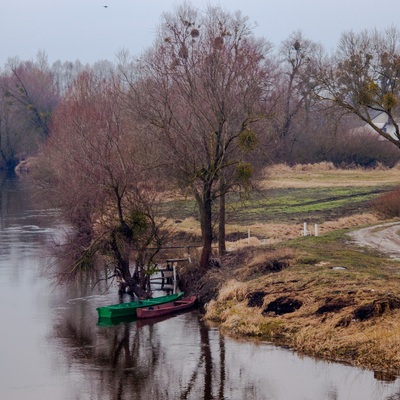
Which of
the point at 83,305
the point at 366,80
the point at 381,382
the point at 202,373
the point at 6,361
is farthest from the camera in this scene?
the point at 366,80

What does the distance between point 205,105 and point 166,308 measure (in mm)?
8079

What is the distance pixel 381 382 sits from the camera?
1892 centimetres

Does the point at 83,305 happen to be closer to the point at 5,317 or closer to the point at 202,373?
the point at 5,317

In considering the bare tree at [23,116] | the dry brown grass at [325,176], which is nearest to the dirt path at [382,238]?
the dry brown grass at [325,176]

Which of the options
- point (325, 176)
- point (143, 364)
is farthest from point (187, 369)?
point (325, 176)

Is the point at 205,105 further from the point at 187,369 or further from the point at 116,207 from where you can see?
the point at 187,369

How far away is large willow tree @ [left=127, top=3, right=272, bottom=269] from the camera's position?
96.6ft

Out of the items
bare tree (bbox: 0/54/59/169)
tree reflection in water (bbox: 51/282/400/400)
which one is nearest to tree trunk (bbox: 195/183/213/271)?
tree reflection in water (bbox: 51/282/400/400)

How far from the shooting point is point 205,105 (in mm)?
30109

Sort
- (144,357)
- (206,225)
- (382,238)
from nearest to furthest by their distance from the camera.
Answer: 1. (144,357)
2. (206,225)
3. (382,238)

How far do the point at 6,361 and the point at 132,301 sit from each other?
7210 millimetres

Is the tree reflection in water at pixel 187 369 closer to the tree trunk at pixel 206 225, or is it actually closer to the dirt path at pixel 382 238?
the tree trunk at pixel 206 225

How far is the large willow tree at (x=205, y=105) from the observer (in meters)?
29.5

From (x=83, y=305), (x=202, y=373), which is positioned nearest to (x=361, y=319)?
(x=202, y=373)
